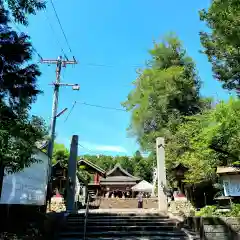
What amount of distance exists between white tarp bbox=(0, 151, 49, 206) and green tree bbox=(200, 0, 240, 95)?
6.78 m

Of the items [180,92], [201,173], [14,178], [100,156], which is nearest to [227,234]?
[14,178]

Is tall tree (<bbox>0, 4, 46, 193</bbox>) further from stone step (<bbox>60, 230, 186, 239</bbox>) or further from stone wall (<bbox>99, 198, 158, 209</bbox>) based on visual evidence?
stone wall (<bbox>99, 198, 158, 209</bbox>)

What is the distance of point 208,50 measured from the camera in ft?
42.4

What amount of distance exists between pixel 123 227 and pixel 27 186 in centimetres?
358

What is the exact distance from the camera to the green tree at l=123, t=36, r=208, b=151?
1043 inches

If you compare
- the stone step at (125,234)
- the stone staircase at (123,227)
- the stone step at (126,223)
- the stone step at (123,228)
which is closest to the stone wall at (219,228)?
the stone staircase at (123,227)

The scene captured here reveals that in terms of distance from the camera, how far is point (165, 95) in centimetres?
2656

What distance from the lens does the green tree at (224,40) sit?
8138mm

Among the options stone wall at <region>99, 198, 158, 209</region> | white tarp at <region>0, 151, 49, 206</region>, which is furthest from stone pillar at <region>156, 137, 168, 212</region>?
stone wall at <region>99, 198, 158, 209</region>

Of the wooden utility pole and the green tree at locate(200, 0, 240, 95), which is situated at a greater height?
the green tree at locate(200, 0, 240, 95)

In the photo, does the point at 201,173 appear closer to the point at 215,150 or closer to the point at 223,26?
the point at 215,150

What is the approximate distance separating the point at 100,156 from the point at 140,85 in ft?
145

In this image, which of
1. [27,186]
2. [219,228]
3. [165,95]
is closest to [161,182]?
[219,228]

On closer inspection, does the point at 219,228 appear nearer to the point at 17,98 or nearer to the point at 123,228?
the point at 123,228
